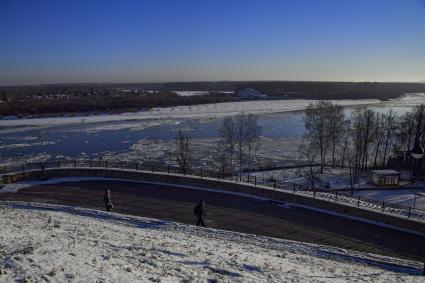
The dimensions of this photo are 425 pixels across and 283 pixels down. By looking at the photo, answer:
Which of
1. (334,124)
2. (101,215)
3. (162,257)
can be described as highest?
(334,124)

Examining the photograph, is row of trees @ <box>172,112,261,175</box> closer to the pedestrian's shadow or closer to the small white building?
the small white building

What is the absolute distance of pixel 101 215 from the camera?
1473 cm

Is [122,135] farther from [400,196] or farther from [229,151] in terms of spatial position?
[400,196]

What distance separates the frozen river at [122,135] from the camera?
40.0 metres

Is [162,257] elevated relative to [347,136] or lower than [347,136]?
elevated

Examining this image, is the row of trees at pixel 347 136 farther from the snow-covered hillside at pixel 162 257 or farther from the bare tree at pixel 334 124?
the snow-covered hillside at pixel 162 257

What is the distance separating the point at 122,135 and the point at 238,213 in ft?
125

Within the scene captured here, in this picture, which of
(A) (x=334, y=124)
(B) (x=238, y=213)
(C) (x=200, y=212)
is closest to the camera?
(C) (x=200, y=212)

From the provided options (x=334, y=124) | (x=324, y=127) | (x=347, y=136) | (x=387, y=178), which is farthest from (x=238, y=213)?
(x=347, y=136)

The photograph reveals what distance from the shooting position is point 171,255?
31.2 ft

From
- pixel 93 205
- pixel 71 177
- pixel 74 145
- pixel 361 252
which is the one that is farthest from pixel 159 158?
pixel 361 252

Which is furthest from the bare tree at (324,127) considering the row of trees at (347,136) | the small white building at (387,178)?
the small white building at (387,178)

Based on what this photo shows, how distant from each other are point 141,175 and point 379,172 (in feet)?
66.0

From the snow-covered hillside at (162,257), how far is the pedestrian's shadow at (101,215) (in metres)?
0.13
